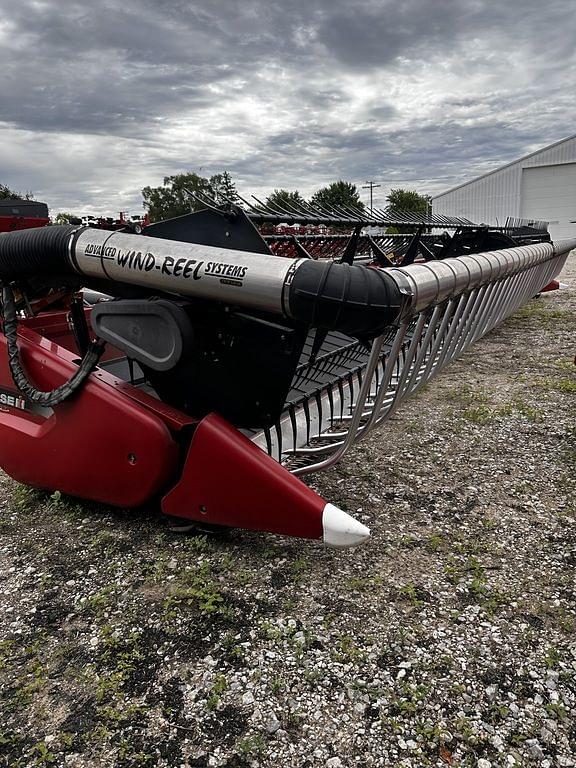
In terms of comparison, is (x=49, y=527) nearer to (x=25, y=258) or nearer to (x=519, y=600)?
(x=25, y=258)

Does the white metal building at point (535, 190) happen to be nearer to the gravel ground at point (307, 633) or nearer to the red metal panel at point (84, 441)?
the gravel ground at point (307, 633)

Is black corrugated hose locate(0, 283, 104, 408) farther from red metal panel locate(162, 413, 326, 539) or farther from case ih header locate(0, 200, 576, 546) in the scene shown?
red metal panel locate(162, 413, 326, 539)

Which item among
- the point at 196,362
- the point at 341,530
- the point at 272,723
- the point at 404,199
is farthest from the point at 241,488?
the point at 404,199

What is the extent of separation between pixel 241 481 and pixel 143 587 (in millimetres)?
621

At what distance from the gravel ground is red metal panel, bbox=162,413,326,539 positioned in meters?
0.25

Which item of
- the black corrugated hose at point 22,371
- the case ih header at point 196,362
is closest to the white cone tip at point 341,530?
the case ih header at point 196,362

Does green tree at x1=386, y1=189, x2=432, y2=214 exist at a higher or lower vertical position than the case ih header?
higher

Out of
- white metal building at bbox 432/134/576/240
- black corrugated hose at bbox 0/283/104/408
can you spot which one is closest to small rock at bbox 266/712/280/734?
black corrugated hose at bbox 0/283/104/408

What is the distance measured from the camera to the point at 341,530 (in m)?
2.34

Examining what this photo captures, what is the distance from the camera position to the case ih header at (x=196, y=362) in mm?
2238

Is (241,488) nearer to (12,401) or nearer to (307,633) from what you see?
(307,633)

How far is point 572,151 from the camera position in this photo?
3106 centimetres

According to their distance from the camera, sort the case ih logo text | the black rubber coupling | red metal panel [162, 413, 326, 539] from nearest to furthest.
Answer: the black rubber coupling, red metal panel [162, 413, 326, 539], the case ih logo text

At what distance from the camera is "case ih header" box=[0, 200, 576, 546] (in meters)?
2.24
